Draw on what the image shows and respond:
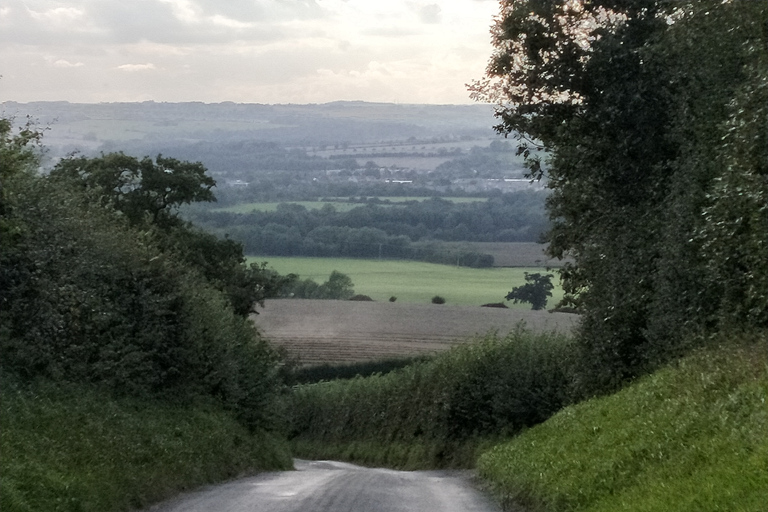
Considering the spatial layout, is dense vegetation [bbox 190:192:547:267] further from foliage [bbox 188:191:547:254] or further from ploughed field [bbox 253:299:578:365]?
ploughed field [bbox 253:299:578:365]

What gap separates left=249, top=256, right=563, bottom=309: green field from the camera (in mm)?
85000

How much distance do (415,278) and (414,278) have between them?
21 centimetres

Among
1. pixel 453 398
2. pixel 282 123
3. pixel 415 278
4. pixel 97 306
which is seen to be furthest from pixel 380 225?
pixel 97 306

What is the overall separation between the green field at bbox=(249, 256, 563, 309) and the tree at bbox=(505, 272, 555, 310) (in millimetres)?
743

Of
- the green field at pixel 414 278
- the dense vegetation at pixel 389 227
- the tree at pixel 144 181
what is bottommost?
the green field at pixel 414 278

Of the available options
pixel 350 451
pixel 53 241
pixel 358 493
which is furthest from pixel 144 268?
pixel 350 451

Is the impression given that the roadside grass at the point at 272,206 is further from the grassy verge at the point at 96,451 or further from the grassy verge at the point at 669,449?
the grassy verge at the point at 669,449

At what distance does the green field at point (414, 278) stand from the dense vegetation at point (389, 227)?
56.2 inches

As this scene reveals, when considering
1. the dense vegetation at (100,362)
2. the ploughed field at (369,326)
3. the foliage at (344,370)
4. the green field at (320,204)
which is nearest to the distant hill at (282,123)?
the green field at (320,204)

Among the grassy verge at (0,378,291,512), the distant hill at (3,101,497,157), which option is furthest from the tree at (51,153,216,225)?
the distant hill at (3,101,497,157)

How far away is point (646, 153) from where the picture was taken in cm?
2384

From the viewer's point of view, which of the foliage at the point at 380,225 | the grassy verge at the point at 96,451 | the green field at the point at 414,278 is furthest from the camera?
the foliage at the point at 380,225

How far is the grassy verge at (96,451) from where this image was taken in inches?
536

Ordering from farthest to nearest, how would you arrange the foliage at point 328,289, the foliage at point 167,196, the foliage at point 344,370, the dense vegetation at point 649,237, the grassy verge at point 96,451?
the foliage at point 328,289, the foliage at point 344,370, the foliage at point 167,196, the grassy verge at point 96,451, the dense vegetation at point 649,237
